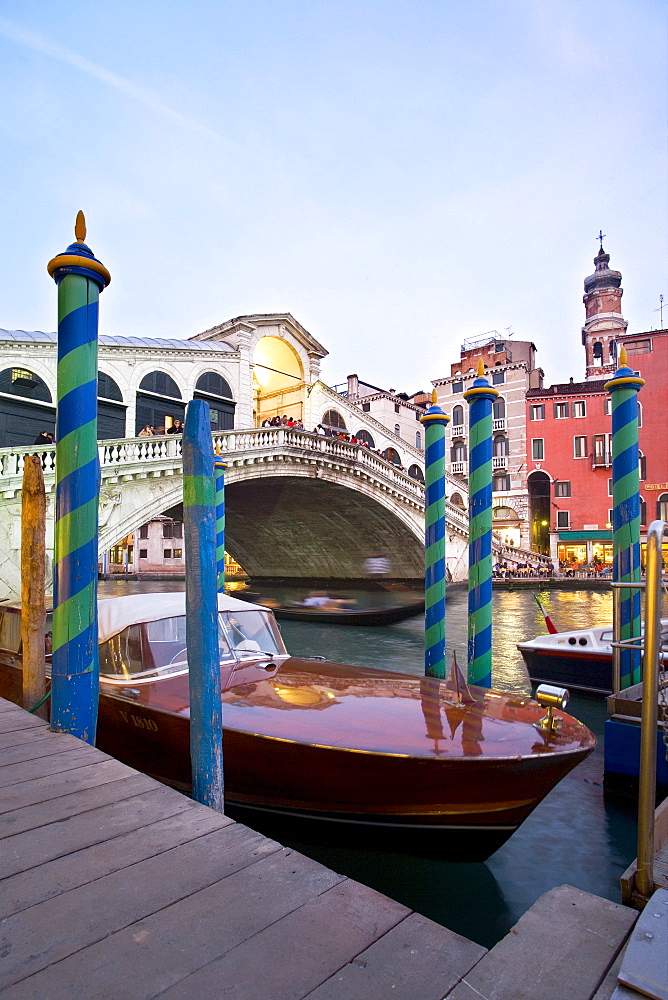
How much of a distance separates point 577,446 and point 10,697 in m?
23.2

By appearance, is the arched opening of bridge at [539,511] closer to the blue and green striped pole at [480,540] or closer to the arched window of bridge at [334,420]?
the arched window of bridge at [334,420]

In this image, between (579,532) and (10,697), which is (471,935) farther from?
(579,532)

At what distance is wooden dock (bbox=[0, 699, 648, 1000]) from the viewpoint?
1.05 meters

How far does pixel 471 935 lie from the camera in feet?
7.97

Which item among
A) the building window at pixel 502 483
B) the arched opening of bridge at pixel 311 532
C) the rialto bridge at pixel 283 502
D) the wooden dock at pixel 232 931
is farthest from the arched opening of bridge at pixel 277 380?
the wooden dock at pixel 232 931

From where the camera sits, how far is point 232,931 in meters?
1.20

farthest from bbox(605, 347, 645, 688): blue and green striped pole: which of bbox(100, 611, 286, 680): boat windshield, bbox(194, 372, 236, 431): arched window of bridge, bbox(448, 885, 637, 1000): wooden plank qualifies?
bbox(194, 372, 236, 431): arched window of bridge

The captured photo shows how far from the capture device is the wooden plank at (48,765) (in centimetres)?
205

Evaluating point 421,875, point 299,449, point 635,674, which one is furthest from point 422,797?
point 299,449

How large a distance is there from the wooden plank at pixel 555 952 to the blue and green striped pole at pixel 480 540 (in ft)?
11.8

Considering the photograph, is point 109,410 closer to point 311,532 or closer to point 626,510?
point 311,532

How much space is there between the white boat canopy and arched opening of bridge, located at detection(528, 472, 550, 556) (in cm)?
2287

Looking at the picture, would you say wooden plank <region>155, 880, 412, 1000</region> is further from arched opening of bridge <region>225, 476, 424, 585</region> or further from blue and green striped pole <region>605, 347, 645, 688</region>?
arched opening of bridge <region>225, 476, 424, 585</region>

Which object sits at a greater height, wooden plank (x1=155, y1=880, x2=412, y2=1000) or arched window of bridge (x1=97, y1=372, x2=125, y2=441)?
arched window of bridge (x1=97, y1=372, x2=125, y2=441)
